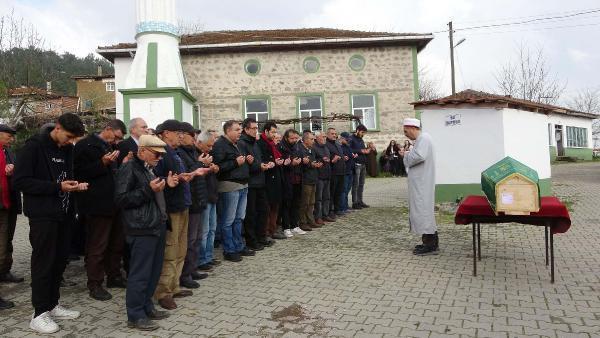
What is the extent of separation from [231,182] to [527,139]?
7923 millimetres

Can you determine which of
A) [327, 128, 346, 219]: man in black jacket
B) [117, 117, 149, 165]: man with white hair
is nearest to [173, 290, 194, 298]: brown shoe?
[117, 117, 149, 165]: man with white hair

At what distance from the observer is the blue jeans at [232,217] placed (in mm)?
6520

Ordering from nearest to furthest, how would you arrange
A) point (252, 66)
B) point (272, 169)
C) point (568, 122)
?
point (272, 169) < point (252, 66) < point (568, 122)

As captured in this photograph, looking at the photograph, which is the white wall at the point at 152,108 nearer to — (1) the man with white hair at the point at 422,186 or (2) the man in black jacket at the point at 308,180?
(2) the man in black jacket at the point at 308,180

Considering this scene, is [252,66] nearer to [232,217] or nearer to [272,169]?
[272,169]

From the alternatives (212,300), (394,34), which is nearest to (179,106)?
(394,34)

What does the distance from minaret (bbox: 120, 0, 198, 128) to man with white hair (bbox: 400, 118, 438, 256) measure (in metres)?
15.7

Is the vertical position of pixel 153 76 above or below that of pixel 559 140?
above

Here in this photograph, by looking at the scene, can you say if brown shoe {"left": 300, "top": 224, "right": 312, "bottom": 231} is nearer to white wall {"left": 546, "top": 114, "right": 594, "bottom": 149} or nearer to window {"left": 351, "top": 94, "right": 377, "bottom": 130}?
window {"left": 351, "top": 94, "right": 377, "bottom": 130}

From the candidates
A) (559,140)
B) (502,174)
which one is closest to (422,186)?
(502,174)

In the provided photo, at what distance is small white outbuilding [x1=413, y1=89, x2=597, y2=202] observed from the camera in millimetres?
10680

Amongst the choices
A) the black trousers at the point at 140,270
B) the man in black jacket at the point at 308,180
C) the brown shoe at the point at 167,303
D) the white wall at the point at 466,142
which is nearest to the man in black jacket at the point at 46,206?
the black trousers at the point at 140,270

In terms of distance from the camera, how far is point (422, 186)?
6.79m

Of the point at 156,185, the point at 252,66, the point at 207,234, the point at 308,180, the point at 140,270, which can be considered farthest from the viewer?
the point at 252,66
